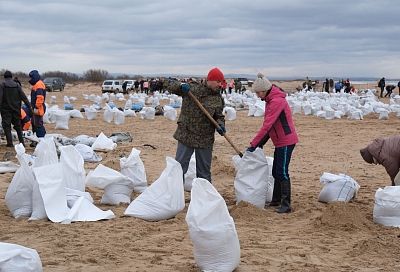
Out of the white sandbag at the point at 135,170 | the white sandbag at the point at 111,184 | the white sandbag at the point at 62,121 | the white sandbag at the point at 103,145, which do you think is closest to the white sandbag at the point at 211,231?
the white sandbag at the point at 111,184

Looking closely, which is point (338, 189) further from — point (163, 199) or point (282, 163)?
point (163, 199)

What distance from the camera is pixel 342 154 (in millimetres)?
9789

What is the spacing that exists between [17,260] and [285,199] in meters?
3.00

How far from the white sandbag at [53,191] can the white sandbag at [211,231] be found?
1757 mm

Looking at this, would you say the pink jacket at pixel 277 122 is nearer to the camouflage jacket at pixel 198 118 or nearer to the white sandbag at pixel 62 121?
the camouflage jacket at pixel 198 118

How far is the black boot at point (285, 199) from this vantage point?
5566mm

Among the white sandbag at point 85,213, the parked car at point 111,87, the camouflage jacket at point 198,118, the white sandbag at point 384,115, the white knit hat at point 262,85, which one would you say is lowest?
the parked car at point 111,87

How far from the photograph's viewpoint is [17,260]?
3.13 meters

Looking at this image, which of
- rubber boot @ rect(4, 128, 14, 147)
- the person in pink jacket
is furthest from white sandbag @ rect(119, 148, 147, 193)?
rubber boot @ rect(4, 128, 14, 147)

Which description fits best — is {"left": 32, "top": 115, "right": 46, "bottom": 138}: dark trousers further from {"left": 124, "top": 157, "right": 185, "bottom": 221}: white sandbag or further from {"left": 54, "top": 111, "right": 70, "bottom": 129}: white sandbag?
{"left": 124, "top": 157, "right": 185, "bottom": 221}: white sandbag

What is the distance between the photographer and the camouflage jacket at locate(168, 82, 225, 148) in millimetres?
5773

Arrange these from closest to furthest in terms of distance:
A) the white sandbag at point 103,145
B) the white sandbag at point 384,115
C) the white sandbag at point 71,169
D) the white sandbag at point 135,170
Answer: the white sandbag at point 71,169 < the white sandbag at point 135,170 < the white sandbag at point 103,145 < the white sandbag at point 384,115

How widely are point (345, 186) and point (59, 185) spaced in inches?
107

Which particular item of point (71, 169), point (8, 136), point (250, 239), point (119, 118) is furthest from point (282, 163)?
point (119, 118)
